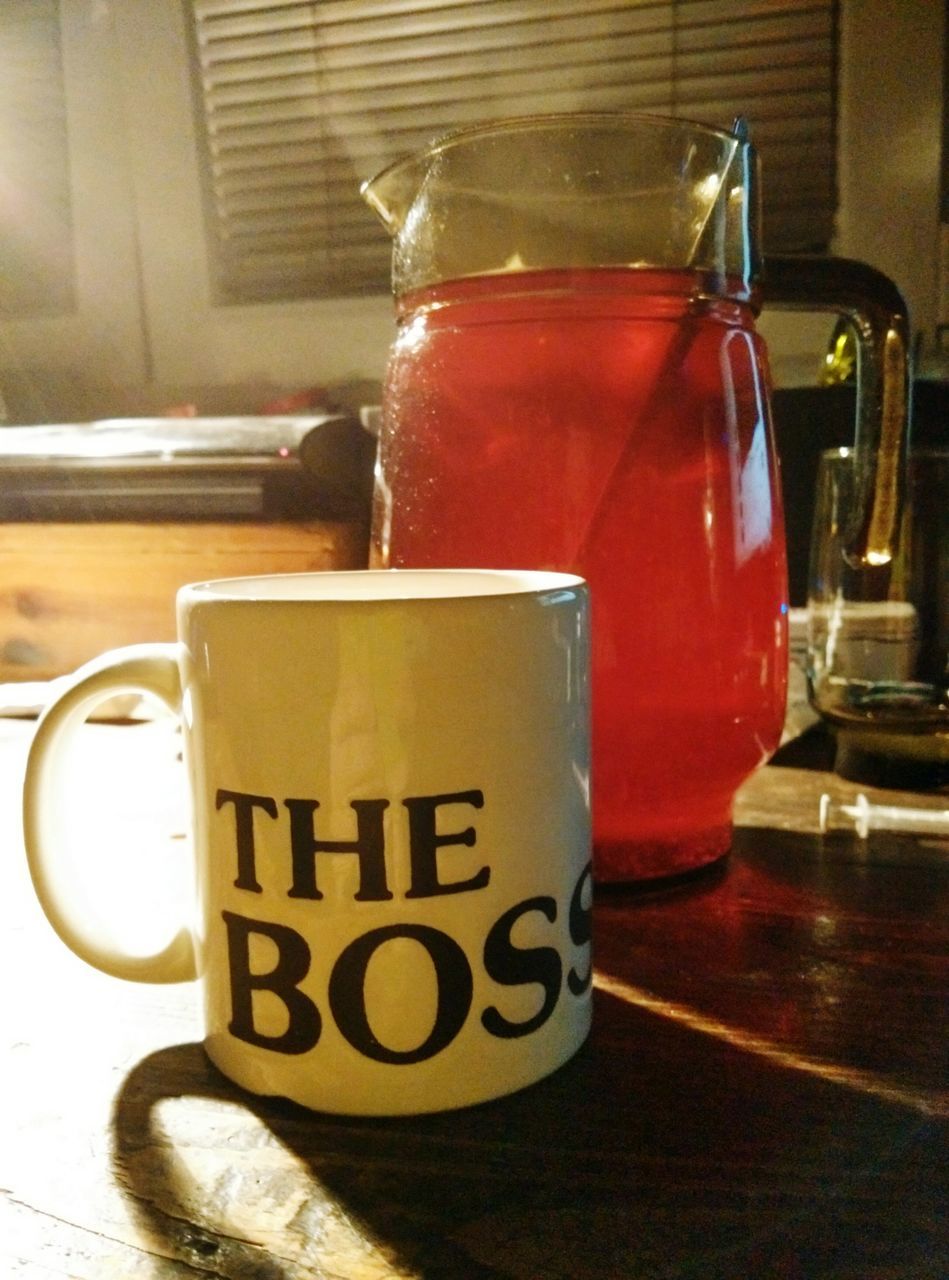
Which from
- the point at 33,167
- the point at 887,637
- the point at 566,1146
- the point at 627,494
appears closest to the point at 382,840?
the point at 566,1146

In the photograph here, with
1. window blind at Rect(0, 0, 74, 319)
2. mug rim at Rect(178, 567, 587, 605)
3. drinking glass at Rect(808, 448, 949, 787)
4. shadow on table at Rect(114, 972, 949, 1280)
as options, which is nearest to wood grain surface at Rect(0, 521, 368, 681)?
drinking glass at Rect(808, 448, 949, 787)

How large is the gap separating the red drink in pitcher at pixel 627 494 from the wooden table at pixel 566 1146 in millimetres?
81

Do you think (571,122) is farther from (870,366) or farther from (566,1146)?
(566,1146)

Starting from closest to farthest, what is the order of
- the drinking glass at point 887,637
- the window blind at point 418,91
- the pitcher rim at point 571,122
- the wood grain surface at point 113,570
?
the pitcher rim at point 571,122 → the drinking glass at point 887,637 → the wood grain surface at point 113,570 → the window blind at point 418,91

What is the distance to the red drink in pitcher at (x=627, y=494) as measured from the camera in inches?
15.6

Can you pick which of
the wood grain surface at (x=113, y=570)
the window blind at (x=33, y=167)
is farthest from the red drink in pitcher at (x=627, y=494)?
the window blind at (x=33, y=167)

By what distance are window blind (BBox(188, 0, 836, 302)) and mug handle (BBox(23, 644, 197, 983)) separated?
129cm

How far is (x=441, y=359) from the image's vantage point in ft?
1.38

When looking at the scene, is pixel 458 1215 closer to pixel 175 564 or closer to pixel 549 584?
pixel 549 584

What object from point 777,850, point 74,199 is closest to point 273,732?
point 777,850

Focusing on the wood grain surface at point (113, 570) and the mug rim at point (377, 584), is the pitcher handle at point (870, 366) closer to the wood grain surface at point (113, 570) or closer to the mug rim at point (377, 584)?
the mug rim at point (377, 584)

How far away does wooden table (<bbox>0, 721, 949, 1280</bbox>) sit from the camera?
215mm

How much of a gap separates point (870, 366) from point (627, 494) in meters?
0.15

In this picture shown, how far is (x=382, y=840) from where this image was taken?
26cm
